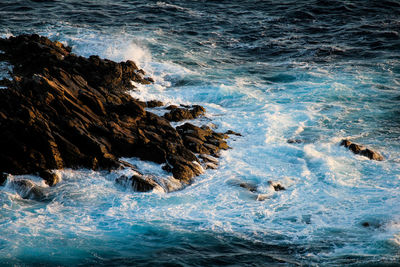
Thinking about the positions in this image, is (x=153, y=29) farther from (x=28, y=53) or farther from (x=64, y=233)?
(x=64, y=233)

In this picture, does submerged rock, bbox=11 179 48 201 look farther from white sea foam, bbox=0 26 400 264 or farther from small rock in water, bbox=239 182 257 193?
small rock in water, bbox=239 182 257 193

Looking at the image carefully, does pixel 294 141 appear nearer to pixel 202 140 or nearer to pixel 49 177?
pixel 202 140

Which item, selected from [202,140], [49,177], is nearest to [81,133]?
[49,177]

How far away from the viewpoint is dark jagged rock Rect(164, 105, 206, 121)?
16016mm

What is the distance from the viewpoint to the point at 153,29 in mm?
29094

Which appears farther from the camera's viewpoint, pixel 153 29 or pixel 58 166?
pixel 153 29

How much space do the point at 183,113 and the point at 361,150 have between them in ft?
21.0

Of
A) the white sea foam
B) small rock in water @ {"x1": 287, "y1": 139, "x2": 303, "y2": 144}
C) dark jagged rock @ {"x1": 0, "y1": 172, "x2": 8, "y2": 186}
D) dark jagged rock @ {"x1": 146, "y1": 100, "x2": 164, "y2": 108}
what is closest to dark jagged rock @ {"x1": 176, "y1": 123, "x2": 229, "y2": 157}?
the white sea foam

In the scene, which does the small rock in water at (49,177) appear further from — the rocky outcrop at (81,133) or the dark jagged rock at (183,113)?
the dark jagged rock at (183,113)

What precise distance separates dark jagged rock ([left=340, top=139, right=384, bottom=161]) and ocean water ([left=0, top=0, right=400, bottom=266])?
12.2 inches

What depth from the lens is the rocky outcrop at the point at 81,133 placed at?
1164cm

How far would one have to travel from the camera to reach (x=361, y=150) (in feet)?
45.5

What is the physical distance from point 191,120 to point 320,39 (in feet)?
45.8

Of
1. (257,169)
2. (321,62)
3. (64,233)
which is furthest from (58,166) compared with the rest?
(321,62)
